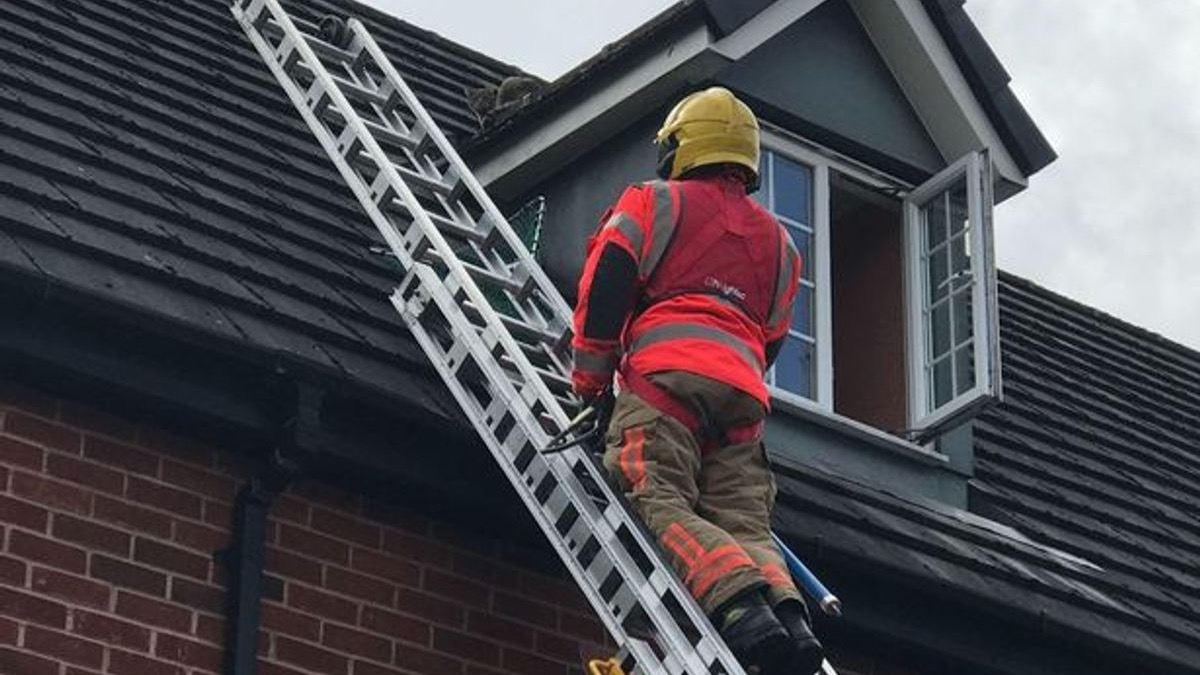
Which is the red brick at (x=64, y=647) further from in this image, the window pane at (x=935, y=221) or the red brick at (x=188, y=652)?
the window pane at (x=935, y=221)

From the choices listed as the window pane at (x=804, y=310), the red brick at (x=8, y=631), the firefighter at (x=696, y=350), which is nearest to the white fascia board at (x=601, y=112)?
the window pane at (x=804, y=310)

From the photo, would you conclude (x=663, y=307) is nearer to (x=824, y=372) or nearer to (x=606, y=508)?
(x=606, y=508)

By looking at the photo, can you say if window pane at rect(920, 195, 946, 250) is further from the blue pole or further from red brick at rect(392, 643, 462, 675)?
red brick at rect(392, 643, 462, 675)

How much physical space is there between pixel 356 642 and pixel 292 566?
0.30 metres

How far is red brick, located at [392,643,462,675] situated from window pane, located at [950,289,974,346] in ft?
9.92

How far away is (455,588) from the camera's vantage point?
29.5 ft

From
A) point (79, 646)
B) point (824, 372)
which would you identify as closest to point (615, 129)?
point (824, 372)

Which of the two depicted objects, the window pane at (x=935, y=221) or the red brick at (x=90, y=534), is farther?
the window pane at (x=935, y=221)

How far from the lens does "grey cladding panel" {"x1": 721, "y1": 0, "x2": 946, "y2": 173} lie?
1099cm

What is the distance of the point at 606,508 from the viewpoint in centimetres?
830

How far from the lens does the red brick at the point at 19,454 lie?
8.20 meters

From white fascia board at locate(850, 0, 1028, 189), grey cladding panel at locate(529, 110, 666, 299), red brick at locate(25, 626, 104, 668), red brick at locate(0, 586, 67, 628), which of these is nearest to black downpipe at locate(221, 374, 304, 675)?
red brick at locate(25, 626, 104, 668)

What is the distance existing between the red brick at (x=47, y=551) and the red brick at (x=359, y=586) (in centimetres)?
85

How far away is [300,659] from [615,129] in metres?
3.00
